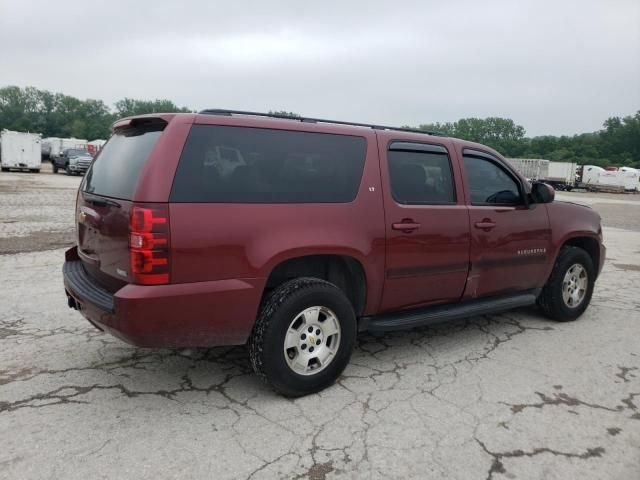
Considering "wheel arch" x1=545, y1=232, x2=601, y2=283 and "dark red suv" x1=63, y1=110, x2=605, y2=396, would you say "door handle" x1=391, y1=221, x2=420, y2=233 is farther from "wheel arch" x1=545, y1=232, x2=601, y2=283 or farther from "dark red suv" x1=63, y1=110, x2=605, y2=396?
"wheel arch" x1=545, y1=232, x2=601, y2=283

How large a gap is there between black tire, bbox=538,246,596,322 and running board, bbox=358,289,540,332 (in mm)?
270

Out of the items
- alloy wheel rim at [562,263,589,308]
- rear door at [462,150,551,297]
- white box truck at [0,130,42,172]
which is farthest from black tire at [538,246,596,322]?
white box truck at [0,130,42,172]

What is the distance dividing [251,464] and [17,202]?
15179 millimetres

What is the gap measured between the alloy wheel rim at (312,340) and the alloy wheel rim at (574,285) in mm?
2907

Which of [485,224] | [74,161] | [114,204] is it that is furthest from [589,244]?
[74,161]

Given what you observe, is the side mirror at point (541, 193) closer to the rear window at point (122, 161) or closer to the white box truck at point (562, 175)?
the rear window at point (122, 161)

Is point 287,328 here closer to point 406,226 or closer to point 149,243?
point 149,243

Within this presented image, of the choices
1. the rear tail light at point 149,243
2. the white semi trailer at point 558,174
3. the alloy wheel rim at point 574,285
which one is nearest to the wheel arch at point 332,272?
the rear tail light at point 149,243

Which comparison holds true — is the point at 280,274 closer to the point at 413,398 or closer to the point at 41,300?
the point at 413,398

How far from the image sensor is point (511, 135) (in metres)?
124

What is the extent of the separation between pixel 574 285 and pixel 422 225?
2.40m

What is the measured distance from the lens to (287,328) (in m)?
3.20

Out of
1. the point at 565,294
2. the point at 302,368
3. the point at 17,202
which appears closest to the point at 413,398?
the point at 302,368

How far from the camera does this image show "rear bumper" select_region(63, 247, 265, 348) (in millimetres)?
2822
